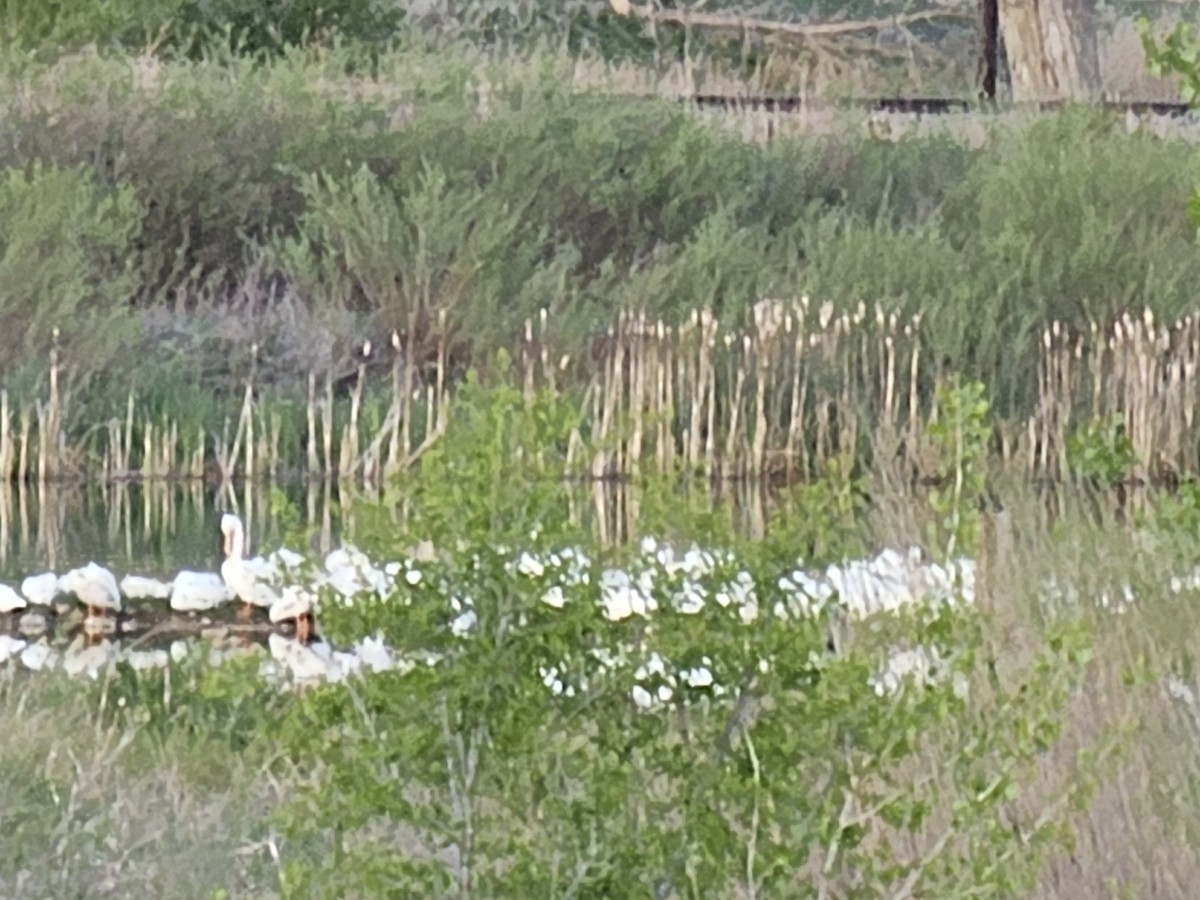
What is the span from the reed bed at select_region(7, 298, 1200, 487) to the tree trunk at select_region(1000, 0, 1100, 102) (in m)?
4.80

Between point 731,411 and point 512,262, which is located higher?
point 512,262

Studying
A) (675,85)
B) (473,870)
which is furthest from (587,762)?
(675,85)

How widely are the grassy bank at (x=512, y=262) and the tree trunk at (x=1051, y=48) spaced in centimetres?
225

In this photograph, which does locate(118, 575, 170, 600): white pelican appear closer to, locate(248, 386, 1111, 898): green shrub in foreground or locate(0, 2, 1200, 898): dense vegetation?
locate(0, 2, 1200, 898): dense vegetation

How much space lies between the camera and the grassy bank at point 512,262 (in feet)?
28.1

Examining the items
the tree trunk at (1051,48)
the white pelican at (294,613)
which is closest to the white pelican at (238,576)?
the white pelican at (294,613)

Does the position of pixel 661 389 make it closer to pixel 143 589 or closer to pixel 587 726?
pixel 143 589

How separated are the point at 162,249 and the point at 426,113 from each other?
1.44m

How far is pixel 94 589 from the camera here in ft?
20.6

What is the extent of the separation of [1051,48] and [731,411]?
619 cm

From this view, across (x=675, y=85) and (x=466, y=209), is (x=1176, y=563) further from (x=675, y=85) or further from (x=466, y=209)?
(x=675, y=85)

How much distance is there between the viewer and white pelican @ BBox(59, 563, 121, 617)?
6223 millimetres

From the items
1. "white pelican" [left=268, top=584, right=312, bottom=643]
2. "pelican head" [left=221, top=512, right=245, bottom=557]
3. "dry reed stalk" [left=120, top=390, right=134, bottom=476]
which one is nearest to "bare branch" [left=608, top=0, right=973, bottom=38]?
"dry reed stalk" [left=120, top=390, right=134, bottom=476]

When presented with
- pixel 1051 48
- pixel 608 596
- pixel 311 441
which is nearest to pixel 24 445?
pixel 311 441
